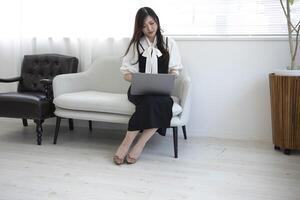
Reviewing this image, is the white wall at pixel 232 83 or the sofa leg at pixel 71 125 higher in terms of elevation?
the white wall at pixel 232 83

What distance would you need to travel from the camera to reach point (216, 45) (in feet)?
10.7

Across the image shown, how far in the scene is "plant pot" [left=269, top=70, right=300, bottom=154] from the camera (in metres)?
2.66

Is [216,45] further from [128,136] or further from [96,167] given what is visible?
[96,167]

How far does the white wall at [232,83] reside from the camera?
3.18 m

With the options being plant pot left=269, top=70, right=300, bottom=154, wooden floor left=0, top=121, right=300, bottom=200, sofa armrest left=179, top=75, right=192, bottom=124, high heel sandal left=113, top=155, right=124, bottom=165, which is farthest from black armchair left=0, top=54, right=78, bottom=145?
plant pot left=269, top=70, right=300, bottom=154

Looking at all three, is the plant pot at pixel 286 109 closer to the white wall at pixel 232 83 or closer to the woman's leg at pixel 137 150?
the white wall at pixel 232 83

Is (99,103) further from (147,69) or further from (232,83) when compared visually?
(232,83)

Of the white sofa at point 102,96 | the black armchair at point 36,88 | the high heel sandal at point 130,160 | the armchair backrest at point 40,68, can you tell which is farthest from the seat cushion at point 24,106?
the high heel sandal at point 130,160

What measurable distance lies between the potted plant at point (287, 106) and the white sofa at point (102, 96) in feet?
2.26

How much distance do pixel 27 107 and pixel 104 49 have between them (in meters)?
1.01

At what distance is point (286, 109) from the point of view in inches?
107

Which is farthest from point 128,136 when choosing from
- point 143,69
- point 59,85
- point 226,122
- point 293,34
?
point 293,34

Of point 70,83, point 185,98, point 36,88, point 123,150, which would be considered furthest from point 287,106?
point 36,88

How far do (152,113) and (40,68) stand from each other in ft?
5.08
